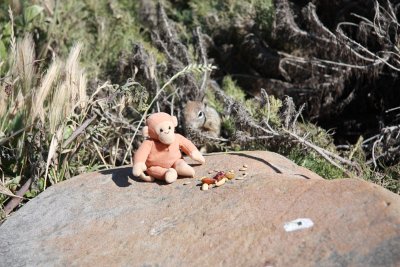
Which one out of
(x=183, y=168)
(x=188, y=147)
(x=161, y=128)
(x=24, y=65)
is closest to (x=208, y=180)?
(x=183, y=168)

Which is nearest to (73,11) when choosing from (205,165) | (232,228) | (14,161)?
(14,161)

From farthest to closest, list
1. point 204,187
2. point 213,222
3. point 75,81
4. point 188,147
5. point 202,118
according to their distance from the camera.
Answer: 1. point 202,118
2. point 75,81
3. point 188,147
4. point 204,187
5. point 213,222

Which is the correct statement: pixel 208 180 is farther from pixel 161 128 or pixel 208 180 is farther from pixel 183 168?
pixel 161 128

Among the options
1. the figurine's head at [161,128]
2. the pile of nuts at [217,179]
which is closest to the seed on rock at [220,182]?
the pile of nuts at [217,179]

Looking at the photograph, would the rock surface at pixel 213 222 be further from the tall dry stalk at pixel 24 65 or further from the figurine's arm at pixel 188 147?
the tall dry stalk at pixel 24 65

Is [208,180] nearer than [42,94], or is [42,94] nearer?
[208,180]

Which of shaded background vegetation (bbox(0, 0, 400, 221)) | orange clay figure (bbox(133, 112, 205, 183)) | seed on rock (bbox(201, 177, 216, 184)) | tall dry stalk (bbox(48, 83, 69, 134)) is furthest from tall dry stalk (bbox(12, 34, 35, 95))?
seed on rock (bbox(201, 177, 216, 184))

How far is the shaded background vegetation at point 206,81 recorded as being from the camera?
462 centimetres

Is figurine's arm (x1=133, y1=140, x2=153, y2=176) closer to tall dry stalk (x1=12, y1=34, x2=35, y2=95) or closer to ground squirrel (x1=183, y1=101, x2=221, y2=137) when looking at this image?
ground squirrel (x1=183, y1=101, x2=221, y2=137)

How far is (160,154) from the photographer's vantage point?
12.3ft

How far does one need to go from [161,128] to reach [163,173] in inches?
10.8

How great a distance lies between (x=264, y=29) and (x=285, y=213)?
3.45 meters

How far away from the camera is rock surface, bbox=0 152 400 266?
9.57 feet

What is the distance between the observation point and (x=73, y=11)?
6.91 meters
